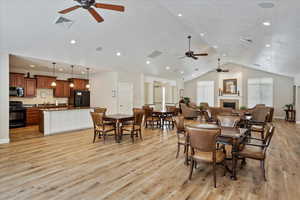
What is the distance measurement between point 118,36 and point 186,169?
15.3 ft

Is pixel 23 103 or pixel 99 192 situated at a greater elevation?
pixel 23 103

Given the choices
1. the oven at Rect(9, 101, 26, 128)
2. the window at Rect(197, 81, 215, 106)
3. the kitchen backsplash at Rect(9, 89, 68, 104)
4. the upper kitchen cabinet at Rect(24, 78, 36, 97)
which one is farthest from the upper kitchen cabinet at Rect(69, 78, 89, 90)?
the window at Rect(197, 81, 215, 106)

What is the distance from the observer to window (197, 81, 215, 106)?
13.6 m

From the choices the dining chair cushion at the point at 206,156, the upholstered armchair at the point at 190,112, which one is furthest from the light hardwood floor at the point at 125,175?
the upholstered armchair at the point at 190,112

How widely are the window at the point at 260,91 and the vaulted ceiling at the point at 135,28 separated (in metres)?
4.10

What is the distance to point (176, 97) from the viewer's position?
534 inches

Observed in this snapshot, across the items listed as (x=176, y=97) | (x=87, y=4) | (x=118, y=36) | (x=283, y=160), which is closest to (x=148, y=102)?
(x=176, y=97)

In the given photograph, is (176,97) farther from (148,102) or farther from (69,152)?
(69,152)

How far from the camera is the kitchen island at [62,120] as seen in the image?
6.39 metres

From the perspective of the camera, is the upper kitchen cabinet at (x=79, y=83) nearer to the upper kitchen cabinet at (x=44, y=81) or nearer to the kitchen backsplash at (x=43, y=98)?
the upper kitchen cabinet at (x=44, y=81)

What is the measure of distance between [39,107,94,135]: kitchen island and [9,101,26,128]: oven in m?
1.81

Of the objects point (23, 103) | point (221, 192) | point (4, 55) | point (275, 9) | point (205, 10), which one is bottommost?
point (221, 192)

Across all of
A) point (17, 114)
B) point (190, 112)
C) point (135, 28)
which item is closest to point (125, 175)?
point (135, 28)

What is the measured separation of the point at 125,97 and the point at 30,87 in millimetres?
4302
